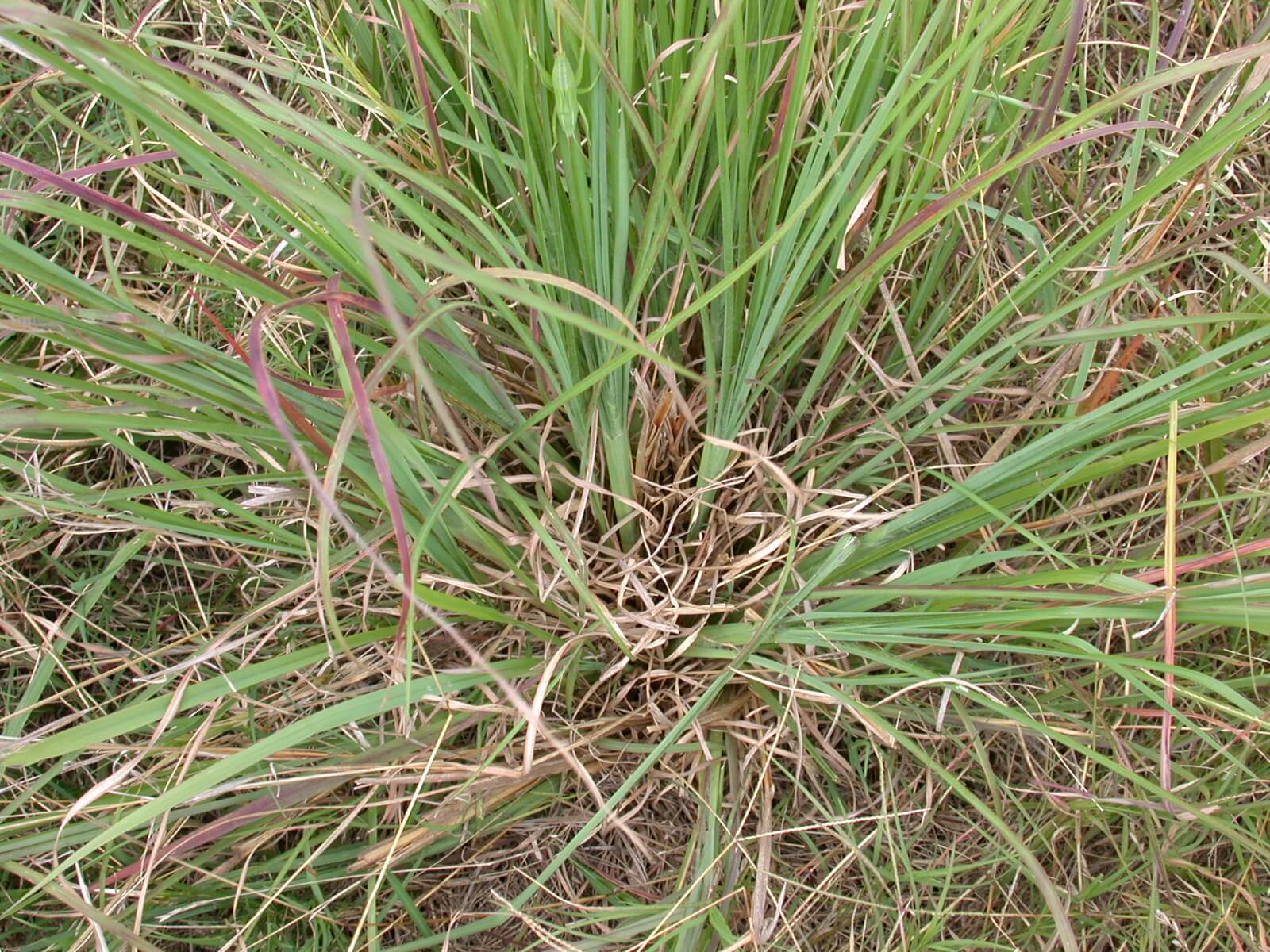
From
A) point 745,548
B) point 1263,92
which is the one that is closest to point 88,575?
point 745,548

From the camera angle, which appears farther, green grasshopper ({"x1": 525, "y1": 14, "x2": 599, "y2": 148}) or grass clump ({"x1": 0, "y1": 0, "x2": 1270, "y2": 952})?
grass clump ({"x1": 0, "y1": 0, "x2": 1270, "y2": 952})

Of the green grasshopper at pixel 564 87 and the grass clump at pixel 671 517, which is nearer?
the green grasshopper at pixel 564 87

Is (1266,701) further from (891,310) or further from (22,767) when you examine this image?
(22,767)

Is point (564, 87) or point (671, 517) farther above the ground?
point (564, 87)

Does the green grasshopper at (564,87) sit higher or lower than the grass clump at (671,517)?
higher

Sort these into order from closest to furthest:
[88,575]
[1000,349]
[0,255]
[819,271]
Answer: [0,255] → [1000,349] → [819,271] → [88,575]

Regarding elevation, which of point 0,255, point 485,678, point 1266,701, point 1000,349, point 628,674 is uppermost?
point 0,255

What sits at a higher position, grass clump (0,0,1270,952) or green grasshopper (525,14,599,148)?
green grasshopper (525,14,599,148)

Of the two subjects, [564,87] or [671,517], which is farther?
[671,517]
